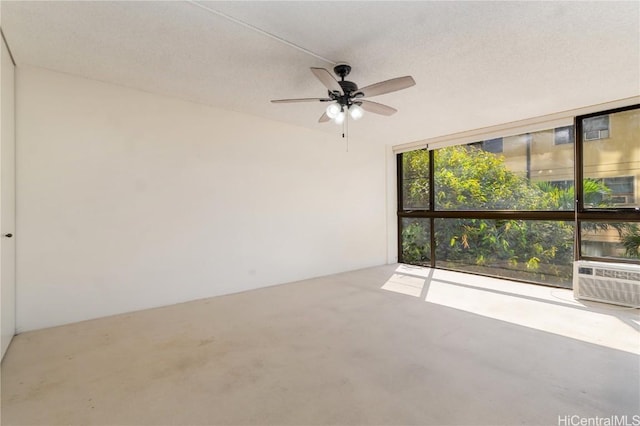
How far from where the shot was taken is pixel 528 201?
15.4 feet

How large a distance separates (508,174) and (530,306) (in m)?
2.27

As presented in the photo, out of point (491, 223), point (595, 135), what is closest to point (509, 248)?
point (491, 223)

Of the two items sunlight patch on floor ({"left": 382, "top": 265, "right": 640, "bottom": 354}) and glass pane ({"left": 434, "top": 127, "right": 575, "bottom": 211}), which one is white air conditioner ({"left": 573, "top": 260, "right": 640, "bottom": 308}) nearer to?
sunlight patch on floor ({"left": 382, "top": 265, "right": 640, "bottom": 354})

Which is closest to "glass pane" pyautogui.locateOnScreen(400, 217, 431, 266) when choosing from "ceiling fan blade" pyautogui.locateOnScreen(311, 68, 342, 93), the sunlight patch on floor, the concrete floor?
the sunlight patch on floor

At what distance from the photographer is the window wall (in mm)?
3906

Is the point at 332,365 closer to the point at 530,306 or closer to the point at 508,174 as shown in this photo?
the point at 530,306

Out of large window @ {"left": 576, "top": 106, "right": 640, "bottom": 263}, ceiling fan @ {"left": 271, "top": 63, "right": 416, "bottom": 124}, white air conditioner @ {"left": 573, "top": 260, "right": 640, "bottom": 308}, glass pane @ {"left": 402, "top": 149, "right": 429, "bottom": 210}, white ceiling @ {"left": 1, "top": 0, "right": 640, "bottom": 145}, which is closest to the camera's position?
white ceiling @ {"left": 1, "top": 0, "right": 640, "bottom": 145}

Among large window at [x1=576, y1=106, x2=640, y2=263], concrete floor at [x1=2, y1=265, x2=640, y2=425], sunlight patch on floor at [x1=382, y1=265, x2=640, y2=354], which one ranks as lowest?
concrete floor at [x1=2, y1=265, x2=640, y2=425]

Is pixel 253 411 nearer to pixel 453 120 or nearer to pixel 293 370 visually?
pixel 293 370

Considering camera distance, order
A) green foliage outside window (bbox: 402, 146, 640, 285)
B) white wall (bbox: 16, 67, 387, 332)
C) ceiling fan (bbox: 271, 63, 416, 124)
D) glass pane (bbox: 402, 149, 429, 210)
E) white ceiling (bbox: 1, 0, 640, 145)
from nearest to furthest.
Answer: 1. white ceiling (bbox: 1, 0, 640, 145)
2. ceiling fan (bbox: 271, 63, 416, 124)
3. white wall (bbox: 16, 67, 387, 332)
4. green foliage outside window (bbox: 402, 146, 640, 285)
5. glass pane (bbox: 402, 149, 429, 210)

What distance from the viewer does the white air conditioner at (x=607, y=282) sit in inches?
137

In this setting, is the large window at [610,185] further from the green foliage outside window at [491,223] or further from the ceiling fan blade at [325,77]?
the ceiling fan blade at [325,77]

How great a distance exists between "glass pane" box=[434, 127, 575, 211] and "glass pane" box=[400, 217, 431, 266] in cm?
54

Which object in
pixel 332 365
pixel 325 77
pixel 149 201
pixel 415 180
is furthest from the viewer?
pixel 415 180
